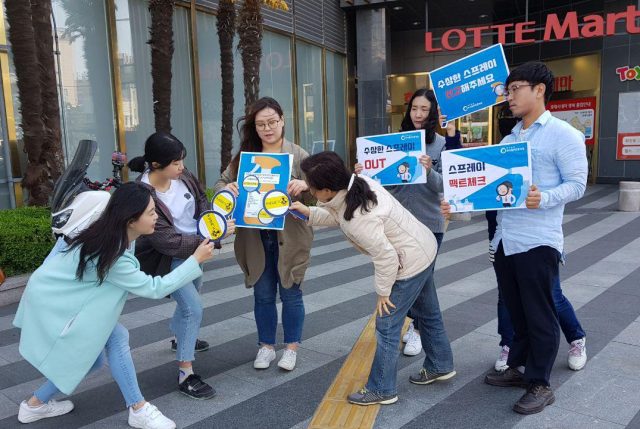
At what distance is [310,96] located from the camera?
15.1 metres

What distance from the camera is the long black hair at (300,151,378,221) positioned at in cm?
281

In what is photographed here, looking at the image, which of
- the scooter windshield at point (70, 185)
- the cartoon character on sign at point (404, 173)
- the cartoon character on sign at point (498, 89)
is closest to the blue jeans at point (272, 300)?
the cartoon character on sign at point (404, 173)

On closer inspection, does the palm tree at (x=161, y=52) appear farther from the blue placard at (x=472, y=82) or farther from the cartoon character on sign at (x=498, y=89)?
the cartoon character on sign at (x=498, y=89)

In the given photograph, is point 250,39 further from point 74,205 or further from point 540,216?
point 540,216

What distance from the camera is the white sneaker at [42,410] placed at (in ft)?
9.91

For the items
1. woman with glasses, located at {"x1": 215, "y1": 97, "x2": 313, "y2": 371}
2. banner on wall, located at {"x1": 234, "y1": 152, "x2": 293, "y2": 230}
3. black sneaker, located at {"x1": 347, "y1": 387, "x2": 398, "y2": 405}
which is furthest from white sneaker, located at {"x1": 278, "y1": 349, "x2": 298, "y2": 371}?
banner on wall, located at {"x1": 234, "y1": 152, "x2": 293, "y2": 230}

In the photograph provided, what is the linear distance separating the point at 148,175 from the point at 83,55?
21.6 feet

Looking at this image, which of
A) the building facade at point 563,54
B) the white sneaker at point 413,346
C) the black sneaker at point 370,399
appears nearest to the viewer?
the black sneaker at point 370,399

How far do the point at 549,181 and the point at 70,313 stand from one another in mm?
2720

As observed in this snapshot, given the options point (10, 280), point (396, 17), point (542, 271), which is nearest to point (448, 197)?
point (542, 271)

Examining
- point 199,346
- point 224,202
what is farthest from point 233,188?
point 199,346

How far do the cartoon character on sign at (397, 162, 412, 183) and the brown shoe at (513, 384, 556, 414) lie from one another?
1.50 metres

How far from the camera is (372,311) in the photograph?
16.3ft

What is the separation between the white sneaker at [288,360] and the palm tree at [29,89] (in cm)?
459
